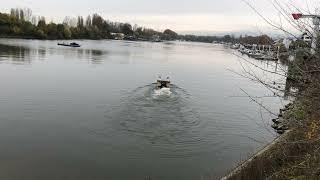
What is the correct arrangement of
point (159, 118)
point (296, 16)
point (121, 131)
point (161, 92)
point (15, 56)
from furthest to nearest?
point (15, 56) → point (161, 92) → point (159, 118) → point (121, 131) → point (296, 16)

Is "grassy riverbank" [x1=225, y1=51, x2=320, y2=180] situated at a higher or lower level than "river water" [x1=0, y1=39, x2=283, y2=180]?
higher

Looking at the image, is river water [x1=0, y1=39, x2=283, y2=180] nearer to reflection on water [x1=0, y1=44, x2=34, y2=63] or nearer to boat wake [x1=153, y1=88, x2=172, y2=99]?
boat wake [x1=153, y1=88, x2=172, y2=99]

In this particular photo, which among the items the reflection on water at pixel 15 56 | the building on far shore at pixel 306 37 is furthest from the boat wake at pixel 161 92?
the reflection on water at pixel 15 56

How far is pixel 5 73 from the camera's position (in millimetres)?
34812

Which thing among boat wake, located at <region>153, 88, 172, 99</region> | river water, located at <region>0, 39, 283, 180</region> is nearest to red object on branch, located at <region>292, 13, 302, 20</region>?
river water, located at <region>0, 39, 283, 180</region>

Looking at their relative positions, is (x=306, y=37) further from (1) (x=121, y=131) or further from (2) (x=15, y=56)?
(2) (x=15, y=56)

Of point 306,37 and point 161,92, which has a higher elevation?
point 306,37

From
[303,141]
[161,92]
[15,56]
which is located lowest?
[161,92]

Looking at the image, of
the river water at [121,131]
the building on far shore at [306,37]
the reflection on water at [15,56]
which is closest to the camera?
the building on far shore at [306,37]

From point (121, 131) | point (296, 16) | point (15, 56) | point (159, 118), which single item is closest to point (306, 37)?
point (296, 16)

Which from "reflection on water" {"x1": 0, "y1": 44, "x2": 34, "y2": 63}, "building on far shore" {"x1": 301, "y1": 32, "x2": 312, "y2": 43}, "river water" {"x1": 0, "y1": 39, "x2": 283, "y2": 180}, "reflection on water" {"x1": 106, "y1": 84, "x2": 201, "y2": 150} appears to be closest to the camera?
"building on far shore" {"x1": 301, "y1": 32, "x2": 312, "y2": 43}

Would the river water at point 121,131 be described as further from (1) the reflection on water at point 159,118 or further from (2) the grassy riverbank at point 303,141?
(2) the grassy riverbank at point 303,141

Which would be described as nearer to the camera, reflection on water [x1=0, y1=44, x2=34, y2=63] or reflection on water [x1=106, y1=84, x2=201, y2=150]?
reflection on water [x1=106, y1=84, x2=201, y2=150]

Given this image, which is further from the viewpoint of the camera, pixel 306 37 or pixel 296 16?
pixel 306 37
